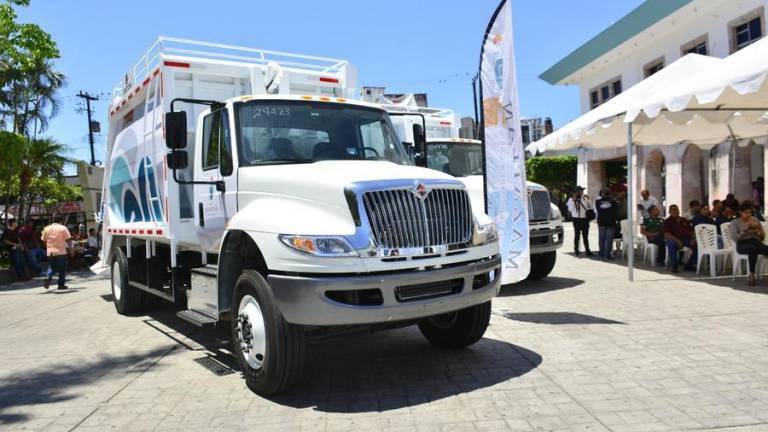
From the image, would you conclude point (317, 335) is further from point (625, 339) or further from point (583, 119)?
point (583, 119)

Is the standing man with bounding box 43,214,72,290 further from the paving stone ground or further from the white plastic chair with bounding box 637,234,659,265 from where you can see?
the white plastic chair with bounding box 637,234,659,265

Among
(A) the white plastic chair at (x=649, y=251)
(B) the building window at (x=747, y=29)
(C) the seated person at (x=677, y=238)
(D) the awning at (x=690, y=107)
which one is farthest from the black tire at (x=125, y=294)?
(B) the building window at (x=747, y=29)

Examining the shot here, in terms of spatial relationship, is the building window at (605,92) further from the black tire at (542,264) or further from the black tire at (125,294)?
the black tire at (125,294)

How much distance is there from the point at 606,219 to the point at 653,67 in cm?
1127

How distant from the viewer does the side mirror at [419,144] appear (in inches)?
260

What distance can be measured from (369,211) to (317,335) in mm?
1090

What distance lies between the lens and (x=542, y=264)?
1007 cm

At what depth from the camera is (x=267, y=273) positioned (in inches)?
183

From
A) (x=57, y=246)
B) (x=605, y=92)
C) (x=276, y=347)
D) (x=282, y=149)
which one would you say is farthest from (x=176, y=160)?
(x=605, y=92)

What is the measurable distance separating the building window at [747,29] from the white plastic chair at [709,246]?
8726 millimetres

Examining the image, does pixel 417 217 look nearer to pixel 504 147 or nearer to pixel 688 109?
pixel 504 147

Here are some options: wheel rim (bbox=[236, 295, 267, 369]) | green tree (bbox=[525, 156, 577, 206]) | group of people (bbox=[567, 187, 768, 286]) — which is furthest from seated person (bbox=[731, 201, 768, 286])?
green tree (bbox=[525, 156, 577, 206])

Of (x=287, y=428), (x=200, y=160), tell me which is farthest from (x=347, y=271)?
(x=200, y=160)

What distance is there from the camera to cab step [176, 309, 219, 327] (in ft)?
17.3
